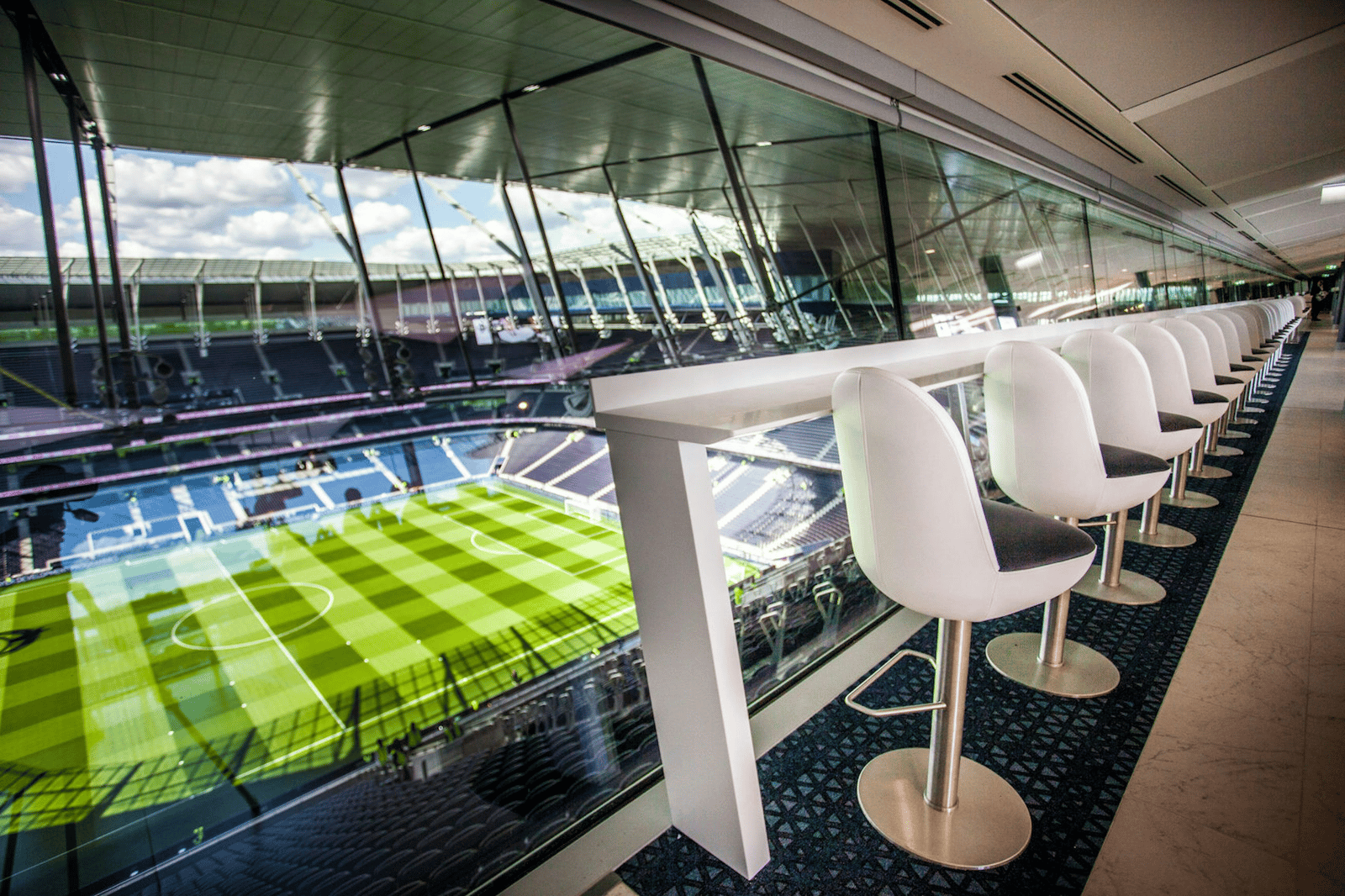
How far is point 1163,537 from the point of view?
118 inches

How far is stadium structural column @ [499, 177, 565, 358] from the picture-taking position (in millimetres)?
2053

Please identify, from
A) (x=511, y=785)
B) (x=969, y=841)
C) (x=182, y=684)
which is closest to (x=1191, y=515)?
(x=969, y=841)

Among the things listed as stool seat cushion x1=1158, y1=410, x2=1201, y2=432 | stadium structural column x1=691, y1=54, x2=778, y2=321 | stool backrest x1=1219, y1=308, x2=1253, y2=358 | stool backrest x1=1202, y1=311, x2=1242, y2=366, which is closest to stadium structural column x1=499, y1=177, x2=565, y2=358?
stadium structural column x1=691, y1=54, x2=778, y2=321

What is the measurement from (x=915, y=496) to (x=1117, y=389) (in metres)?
1.61

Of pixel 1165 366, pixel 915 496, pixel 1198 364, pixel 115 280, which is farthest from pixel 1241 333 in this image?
pixel 115 280

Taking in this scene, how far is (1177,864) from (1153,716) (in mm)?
625

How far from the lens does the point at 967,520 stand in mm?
1149

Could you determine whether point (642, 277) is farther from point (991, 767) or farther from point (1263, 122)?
point (1263, 122)

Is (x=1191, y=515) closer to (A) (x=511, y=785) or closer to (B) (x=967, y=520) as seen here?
(B) (x=967, y=520)

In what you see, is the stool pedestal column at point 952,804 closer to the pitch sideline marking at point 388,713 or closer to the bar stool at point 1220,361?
the bar stool at point 1220,361

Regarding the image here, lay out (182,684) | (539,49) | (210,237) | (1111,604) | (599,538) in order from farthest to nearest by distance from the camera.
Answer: (599,538), (182,684), (1111,604), (210,237), (539,49)

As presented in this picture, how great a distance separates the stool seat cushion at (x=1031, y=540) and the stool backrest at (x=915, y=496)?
10cm

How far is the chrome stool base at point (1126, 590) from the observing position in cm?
243

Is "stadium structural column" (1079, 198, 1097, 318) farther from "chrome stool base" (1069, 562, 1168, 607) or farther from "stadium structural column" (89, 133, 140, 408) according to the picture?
"stadium structural column" (89, 133, 140, 408)
